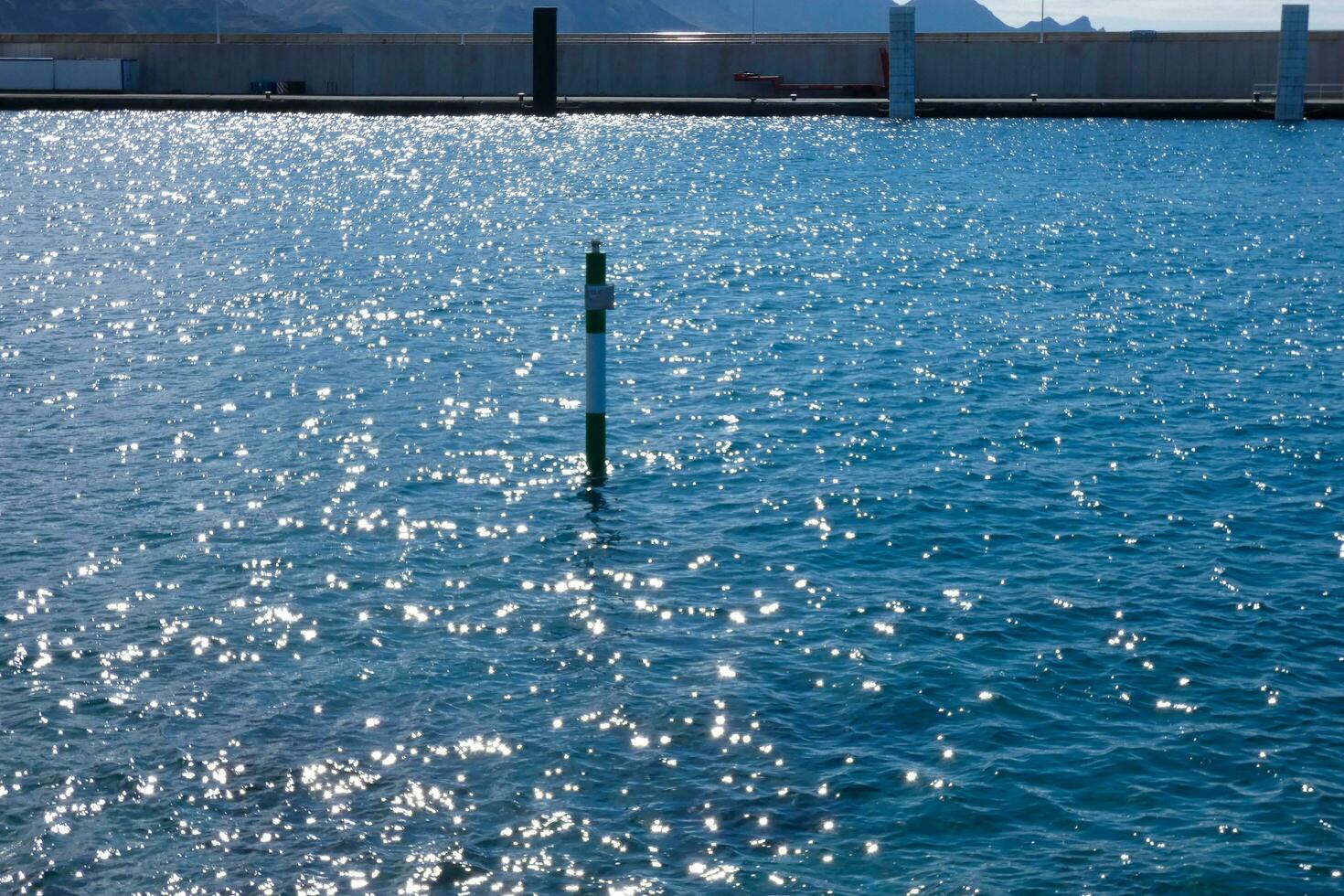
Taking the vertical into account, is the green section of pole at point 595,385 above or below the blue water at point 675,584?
above

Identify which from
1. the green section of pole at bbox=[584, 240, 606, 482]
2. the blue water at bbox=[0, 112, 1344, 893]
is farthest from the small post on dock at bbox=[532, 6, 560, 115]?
the green section of pole at bbox=[584, 240, 606, 482]

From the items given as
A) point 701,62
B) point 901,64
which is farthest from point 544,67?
point 901,64

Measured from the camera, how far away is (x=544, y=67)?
7888 centimetres

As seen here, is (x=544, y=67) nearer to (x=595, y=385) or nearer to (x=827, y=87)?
(x=827, y=87)

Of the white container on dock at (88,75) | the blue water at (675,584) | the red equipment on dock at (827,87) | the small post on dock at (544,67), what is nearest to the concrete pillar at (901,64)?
the red equipment on dock at (827,87)

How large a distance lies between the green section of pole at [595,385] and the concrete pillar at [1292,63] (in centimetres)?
6705

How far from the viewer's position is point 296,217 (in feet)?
136

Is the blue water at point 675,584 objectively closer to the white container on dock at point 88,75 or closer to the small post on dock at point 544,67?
the small post on dock at point 544,67

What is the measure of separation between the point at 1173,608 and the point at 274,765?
6.92 m

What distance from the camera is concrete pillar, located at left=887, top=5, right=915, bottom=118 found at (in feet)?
256

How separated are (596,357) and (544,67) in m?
66.4

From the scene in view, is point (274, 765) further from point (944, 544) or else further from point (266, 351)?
Result: point (266, 351)

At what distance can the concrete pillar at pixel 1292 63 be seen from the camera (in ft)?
241

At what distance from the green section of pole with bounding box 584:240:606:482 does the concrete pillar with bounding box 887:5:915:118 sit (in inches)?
2595
